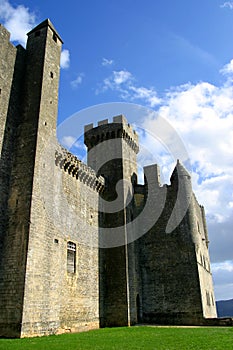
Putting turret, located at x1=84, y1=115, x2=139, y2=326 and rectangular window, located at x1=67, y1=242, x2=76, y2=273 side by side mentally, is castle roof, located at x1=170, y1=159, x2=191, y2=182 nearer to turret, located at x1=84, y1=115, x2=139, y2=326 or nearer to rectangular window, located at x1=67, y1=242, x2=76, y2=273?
turret, located at x1=84, y1=115, x2=139, y2=326

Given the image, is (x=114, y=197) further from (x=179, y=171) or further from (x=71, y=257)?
(x=71, y=257)

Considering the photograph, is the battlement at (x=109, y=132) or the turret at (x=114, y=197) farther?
the battlement at (x=109, y=132)

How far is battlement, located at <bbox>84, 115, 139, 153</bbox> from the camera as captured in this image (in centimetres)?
2528

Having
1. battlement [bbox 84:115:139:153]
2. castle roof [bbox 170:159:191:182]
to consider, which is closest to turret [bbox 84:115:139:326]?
battlement [bbox 84:115:139:153]

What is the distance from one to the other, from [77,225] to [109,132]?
972cm

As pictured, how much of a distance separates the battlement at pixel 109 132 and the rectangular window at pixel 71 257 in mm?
10650

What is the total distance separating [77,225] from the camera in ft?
60.2

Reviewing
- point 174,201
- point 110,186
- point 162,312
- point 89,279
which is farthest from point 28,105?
point 162,312

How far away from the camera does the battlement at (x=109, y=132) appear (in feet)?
82.9

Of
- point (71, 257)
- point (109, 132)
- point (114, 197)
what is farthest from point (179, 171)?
point (71, 257)

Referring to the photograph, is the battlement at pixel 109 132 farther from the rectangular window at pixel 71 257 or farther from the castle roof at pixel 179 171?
the rectangular window at pixel 71 257

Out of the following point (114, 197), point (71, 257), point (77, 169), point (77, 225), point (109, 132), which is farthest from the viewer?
point (109, 132)

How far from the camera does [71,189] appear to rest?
18.6 meters

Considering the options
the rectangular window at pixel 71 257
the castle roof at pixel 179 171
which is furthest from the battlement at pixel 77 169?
the castle roof at pixel 179 171
